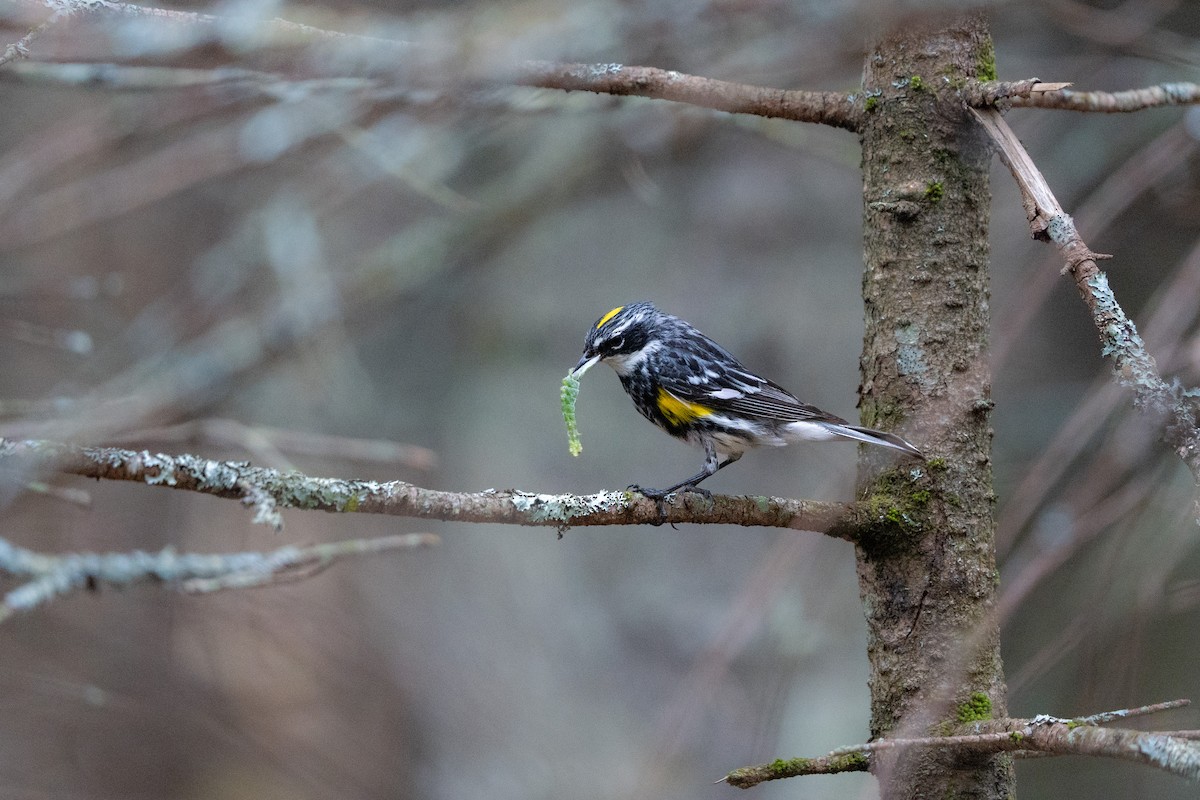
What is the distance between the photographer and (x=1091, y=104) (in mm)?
2027

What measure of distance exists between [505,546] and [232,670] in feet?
8.10

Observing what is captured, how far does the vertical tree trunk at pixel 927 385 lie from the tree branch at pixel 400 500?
13cm

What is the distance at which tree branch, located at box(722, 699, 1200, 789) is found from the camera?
1309 millimetres

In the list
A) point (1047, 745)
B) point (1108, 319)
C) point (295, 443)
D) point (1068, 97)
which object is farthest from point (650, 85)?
point (295, 443)

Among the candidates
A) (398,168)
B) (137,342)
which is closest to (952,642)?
(398,168)

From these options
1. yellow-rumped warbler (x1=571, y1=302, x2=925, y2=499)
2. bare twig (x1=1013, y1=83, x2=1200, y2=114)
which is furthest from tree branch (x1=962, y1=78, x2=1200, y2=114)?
yellow-rumped warbler (x1=571, y1=302, x2=925, y2=499)

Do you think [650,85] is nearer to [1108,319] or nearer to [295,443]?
[1108,319]

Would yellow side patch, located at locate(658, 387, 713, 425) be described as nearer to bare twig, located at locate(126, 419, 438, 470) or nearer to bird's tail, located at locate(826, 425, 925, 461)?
bare twig, located at locate(126, 419, 438, 470)

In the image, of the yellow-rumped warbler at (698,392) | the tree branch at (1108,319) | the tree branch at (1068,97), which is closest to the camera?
the tree branch at (1108,319)

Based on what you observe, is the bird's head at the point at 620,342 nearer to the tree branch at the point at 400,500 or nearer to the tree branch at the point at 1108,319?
the tree branch at the point at 400,500

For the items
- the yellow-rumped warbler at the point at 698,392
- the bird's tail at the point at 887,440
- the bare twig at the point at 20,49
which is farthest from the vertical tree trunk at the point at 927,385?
the bare twig at the point at 20,49

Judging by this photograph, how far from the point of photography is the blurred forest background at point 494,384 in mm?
3299

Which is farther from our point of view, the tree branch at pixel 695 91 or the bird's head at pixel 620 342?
the bird's head at pixel 620 342

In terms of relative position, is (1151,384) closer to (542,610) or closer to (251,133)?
(251,133)
